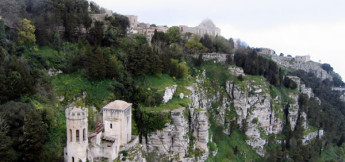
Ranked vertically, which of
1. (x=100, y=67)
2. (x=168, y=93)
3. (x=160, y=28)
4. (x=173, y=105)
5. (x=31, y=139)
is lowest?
(x=173, y=105)

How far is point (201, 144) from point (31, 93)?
2273 cm

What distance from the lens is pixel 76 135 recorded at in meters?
20.3

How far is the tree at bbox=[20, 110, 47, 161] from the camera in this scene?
19.9m

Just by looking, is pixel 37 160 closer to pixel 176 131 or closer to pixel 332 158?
pixel 176 131

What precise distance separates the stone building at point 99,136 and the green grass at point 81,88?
22.2 ft

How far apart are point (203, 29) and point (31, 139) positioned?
54.0m

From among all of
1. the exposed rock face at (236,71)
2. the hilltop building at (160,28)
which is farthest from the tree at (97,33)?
the exposed rock face at (236,71)

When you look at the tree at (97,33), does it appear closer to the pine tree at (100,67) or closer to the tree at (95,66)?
the tree at (95,66)

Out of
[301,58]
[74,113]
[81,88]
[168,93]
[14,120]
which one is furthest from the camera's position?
[301,58]

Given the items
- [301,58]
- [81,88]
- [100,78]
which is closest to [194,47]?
[100,78]

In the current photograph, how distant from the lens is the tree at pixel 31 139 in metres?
19.9

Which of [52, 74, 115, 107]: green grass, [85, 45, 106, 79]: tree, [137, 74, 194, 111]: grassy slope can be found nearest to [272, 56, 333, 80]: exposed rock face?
[137, 74, 194, 111]: grassy slope

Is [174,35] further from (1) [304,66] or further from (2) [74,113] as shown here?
(1) [304,66]

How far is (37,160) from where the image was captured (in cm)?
2006
